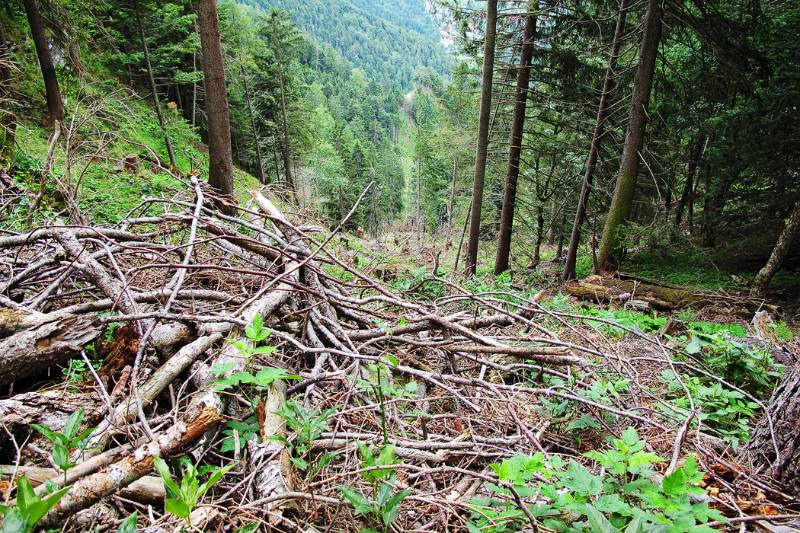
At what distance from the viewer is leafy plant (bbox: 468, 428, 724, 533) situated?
3.60 feet

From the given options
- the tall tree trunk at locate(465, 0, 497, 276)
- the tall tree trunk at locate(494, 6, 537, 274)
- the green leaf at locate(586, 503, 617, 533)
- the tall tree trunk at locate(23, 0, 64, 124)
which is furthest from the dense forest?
the tall tree trunk at locate(465, 0, 497, 276)

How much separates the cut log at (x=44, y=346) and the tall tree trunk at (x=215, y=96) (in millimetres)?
5131

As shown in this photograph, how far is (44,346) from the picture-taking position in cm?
192

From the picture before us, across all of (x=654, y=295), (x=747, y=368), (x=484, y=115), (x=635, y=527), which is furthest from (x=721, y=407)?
(x=484, y=115)

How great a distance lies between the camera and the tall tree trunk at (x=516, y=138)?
957cm

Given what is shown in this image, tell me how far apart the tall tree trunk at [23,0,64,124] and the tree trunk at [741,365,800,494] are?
1290 centimetres

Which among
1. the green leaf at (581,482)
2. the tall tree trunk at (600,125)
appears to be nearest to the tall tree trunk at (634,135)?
the tall tree trunk at (600,125)

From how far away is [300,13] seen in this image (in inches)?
7402

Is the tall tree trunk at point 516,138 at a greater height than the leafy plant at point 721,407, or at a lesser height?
greater

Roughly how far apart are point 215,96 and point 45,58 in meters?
6.68

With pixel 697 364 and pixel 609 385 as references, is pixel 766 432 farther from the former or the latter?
pixel 697 364

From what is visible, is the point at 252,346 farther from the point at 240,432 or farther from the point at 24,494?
the point at 24,494

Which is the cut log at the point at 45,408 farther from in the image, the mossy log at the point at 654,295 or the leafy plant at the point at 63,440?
the mossy log at the point at 654,295

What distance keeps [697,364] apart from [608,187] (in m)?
8.81
